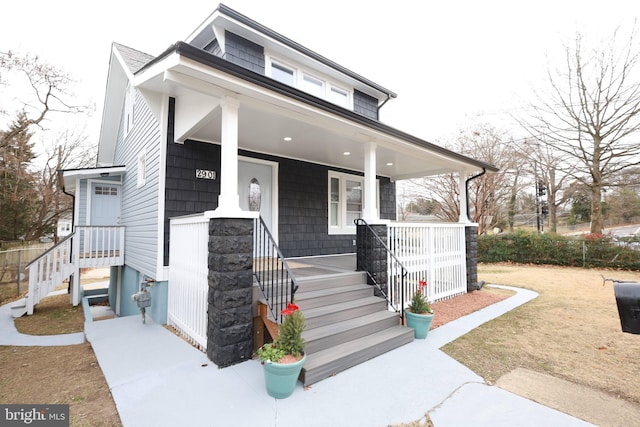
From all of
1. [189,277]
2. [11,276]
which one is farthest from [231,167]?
[11,276]

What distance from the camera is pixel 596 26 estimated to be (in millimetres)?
11688

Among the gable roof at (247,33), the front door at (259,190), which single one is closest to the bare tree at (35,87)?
the gable roof at (247,33)

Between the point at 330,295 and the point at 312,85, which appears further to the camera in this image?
the point at 312,85

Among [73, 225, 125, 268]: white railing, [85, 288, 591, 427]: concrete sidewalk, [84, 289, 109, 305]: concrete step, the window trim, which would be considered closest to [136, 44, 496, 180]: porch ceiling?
the window trim

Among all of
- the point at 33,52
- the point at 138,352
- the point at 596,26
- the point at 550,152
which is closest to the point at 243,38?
the point at 138,352

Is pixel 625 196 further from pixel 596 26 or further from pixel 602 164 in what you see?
pixel 596 26

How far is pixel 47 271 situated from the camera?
6297 millimetres

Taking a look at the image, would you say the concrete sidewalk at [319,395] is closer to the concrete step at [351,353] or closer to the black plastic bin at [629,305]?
the concrete step at [351,353]

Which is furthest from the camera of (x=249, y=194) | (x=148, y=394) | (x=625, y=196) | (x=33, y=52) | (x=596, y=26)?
(x=625, y=196)

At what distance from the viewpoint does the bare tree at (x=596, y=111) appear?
37.7 feet

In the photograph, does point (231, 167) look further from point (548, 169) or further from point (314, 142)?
point (548, 169)

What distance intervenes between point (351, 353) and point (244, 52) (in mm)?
6569

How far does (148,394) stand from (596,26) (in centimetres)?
1860

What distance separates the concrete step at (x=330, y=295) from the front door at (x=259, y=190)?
2697 millimetres
